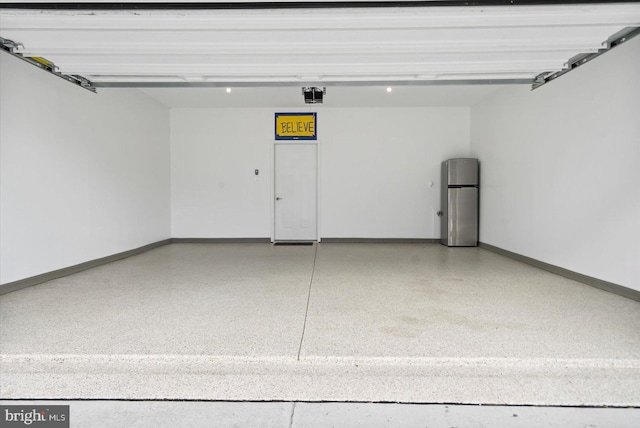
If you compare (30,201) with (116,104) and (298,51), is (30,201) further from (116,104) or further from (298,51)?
(298,51)

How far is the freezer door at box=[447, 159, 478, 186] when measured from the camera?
6.41 m

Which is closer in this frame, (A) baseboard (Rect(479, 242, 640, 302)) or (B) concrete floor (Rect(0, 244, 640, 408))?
(B) concrete floor (Rect(0, 244, 640, 408))

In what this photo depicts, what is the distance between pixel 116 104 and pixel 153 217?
80.0 inches

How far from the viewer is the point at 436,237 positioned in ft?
22.7

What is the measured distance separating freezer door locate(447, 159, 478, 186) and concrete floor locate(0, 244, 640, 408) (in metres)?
3.28

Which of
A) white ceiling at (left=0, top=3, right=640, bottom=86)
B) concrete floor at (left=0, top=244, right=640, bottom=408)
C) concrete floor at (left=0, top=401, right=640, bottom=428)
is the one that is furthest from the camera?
white ceiling at (left=0, top=3, right=640, bottom=86)

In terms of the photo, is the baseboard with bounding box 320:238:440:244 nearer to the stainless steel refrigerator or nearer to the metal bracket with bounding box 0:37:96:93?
the stainless steel refrigerator

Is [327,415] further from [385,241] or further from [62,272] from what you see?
[385,241]

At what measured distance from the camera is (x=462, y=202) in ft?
21.2

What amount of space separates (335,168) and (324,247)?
1.62 metres

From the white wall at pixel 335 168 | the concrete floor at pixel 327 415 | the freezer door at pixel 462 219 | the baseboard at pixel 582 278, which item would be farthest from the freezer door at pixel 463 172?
the concrete floor at pixel 327 415

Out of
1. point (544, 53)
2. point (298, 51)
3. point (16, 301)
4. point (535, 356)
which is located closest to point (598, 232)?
point (544, 53)

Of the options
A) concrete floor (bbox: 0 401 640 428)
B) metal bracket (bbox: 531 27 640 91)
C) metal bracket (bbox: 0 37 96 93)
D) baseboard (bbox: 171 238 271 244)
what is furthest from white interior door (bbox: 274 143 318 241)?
concrete floor (bbox: 0 401 640 428)

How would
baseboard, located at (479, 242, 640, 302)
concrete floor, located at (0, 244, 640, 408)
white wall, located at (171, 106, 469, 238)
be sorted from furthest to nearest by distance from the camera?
white wall, located at (171, 106, 469, 238)
baseboard, located at (479, 242, 640, 302)
concrete floor, located at (0, 244, 640, 408)
